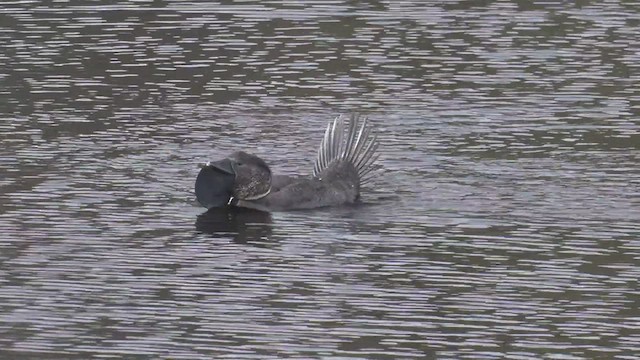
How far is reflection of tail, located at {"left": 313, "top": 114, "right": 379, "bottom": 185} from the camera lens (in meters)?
14.4

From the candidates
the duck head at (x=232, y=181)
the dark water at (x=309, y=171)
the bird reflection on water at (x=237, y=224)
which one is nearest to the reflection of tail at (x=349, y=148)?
the dark water at (x=309, y=171)

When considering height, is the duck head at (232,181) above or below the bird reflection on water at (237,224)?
above

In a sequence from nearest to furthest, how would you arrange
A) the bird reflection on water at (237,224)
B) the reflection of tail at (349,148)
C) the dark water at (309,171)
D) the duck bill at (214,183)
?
the dark water at (309,171)
the bird reflection on water at (237,224)
the duck bill at (214,183)
the reflection of tail at (349,148)

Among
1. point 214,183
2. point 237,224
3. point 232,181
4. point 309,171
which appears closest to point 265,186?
point 232,181

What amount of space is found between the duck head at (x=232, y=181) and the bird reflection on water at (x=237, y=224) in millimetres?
111

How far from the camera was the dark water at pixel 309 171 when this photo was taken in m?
10.6

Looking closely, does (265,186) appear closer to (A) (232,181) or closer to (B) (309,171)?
(A) (232,181)

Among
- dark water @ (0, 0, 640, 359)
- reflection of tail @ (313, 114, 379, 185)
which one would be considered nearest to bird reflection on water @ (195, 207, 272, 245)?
dark water @ (0, 0, 640, 359)

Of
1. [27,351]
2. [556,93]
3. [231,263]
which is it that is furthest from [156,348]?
[556,93]

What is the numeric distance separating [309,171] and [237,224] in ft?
4.93

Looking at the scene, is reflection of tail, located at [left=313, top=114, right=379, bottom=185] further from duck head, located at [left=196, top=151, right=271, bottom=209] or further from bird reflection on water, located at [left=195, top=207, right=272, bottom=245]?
bird reflection on water, located at [left=195, top=207, right=272, bottom=245]

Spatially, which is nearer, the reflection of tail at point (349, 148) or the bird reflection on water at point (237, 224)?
the bird reflection on water at point (237, 224)

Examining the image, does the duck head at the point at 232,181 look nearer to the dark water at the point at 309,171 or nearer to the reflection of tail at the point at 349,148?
the dark water at the point at 309,171

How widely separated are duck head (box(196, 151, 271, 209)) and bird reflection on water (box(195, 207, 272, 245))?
0.37 ft
